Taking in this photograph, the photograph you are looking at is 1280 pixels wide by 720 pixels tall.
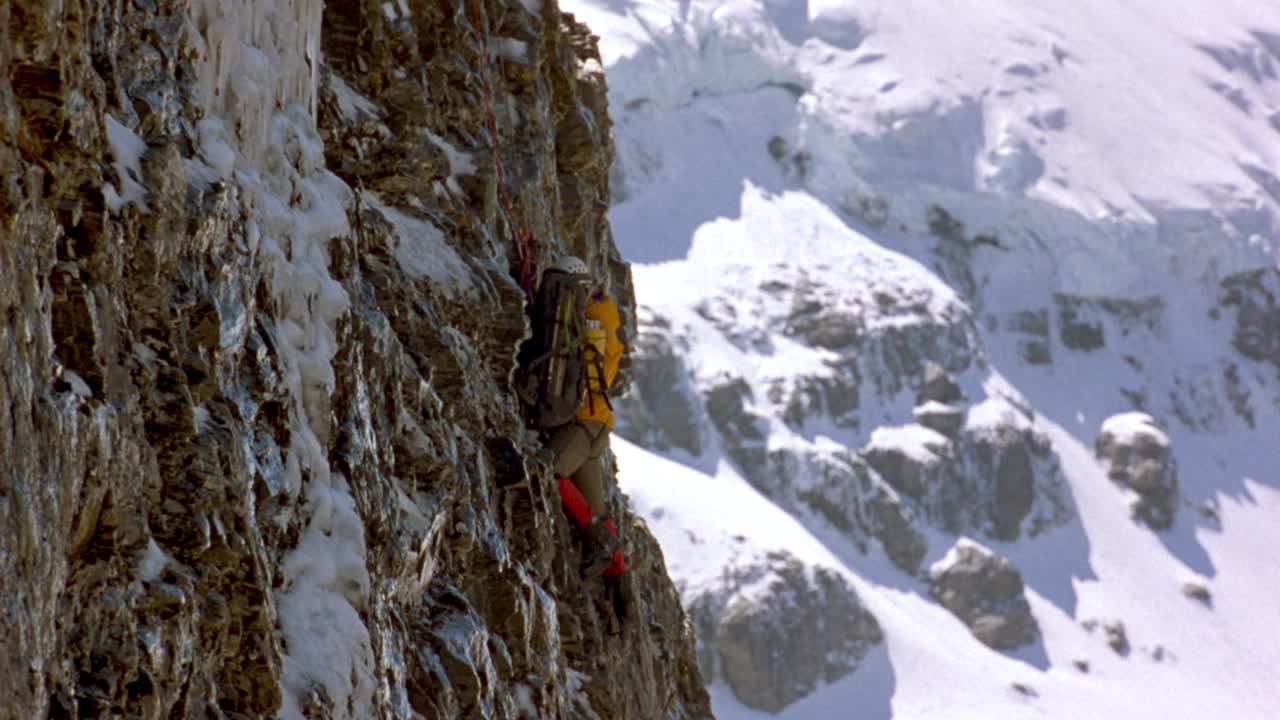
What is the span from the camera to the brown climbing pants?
13156 millimetres

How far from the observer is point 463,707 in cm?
944

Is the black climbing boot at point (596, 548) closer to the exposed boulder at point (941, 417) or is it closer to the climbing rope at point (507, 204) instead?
the climbing rope at point (507, 204)

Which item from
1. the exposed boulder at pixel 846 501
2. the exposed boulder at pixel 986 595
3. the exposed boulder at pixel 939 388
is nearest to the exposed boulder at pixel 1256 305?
the exposed boulder at pixel 939 388

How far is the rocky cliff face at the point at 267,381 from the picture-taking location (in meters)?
5.83

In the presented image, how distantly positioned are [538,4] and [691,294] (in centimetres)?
10338

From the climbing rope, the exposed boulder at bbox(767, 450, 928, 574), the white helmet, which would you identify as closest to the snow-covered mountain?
the exposed boulder at bbox(767, 450, 928, 574)

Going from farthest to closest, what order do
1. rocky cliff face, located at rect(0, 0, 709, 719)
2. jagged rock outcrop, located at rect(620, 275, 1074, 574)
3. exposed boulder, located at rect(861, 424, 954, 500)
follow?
exposed boulder, located at rect(861, 424, 954, 500)
jagged rock outcrop, located at rect(620, 275, 1074, 574)
rocky cliff face, located at rect(0, 0, 709, 719)

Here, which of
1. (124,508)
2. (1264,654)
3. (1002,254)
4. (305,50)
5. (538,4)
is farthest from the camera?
(1002,254)

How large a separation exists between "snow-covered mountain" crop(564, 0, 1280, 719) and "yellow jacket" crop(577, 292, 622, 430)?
285 ft


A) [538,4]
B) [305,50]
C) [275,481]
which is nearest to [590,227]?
[538,4]

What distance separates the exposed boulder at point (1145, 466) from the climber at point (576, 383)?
112 m

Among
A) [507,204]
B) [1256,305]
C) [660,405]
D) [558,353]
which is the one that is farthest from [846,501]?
[558,353]

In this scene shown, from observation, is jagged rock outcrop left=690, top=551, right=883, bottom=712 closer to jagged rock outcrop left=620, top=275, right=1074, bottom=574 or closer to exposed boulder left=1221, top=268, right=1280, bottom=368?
jagged rock outcrop left=620, top=275, right=1074, bottom=574

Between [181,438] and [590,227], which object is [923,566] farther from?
[181,438]
